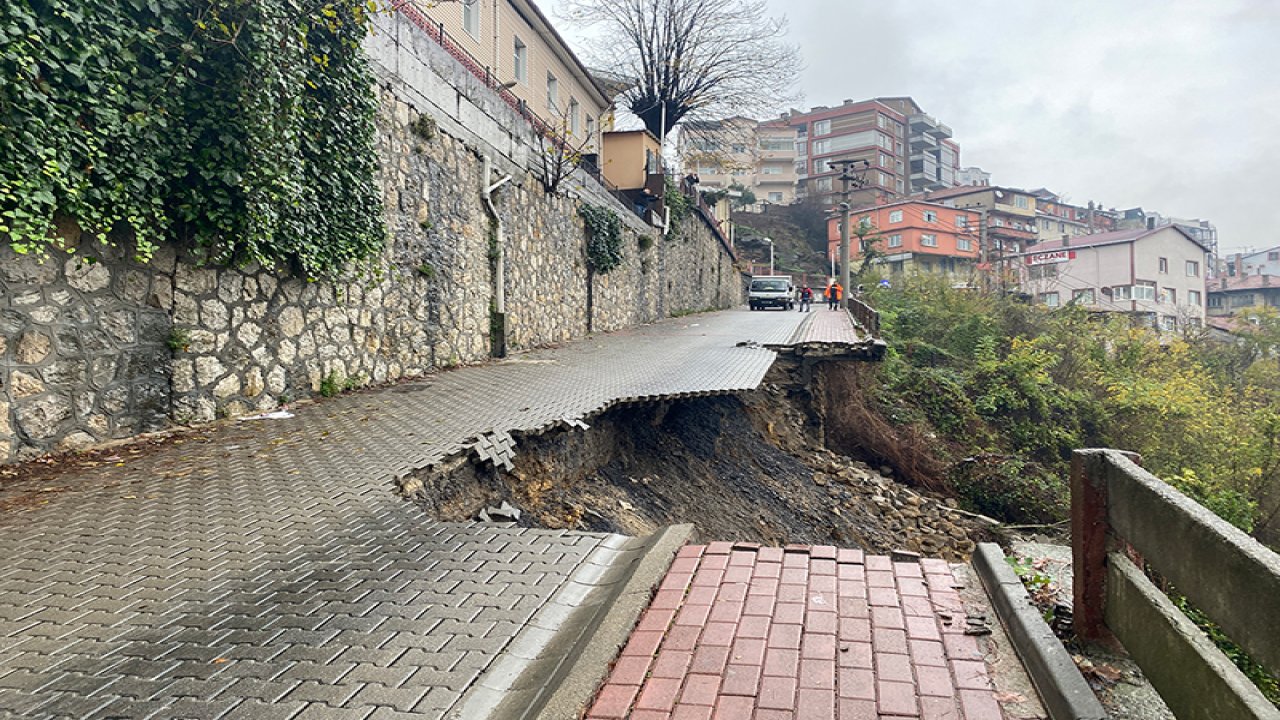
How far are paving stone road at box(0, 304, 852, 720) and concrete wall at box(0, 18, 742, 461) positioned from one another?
662 mm

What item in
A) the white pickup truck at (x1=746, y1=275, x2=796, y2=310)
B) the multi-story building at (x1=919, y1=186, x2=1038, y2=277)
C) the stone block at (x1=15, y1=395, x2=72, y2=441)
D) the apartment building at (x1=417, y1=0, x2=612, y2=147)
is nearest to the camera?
the stone block at (x1=15, y1=395, x2=72, y2=441)

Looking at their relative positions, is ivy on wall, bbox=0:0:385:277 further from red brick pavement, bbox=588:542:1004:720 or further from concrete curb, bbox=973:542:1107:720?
concrete curb, bbox=973:542:1107:720

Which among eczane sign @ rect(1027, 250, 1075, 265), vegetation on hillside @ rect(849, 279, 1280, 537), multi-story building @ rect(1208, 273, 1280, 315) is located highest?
eczane sign @ rect(1027, 250, 1075, 265)

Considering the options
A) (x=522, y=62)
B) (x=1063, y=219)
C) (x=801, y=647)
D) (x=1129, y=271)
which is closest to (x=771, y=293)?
(x=522, y=62)

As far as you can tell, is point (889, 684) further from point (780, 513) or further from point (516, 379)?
point (516, 379)

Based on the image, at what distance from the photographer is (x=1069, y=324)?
2364cm

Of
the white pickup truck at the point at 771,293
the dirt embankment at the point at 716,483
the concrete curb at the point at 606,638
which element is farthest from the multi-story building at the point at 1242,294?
the concrete curb at the point at 606,638

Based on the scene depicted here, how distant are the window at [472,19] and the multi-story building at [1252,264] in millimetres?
84565

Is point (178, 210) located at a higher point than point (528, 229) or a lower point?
lower

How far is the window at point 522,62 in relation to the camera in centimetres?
2258

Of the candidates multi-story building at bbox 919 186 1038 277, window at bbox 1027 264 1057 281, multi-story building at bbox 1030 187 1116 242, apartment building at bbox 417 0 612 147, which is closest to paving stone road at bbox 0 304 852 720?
apartment building at bbox 417 0 612 147

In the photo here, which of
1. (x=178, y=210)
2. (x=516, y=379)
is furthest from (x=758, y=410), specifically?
(x=178, y=210)

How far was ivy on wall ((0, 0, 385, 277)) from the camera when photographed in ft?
15.6

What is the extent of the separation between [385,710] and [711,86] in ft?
123
